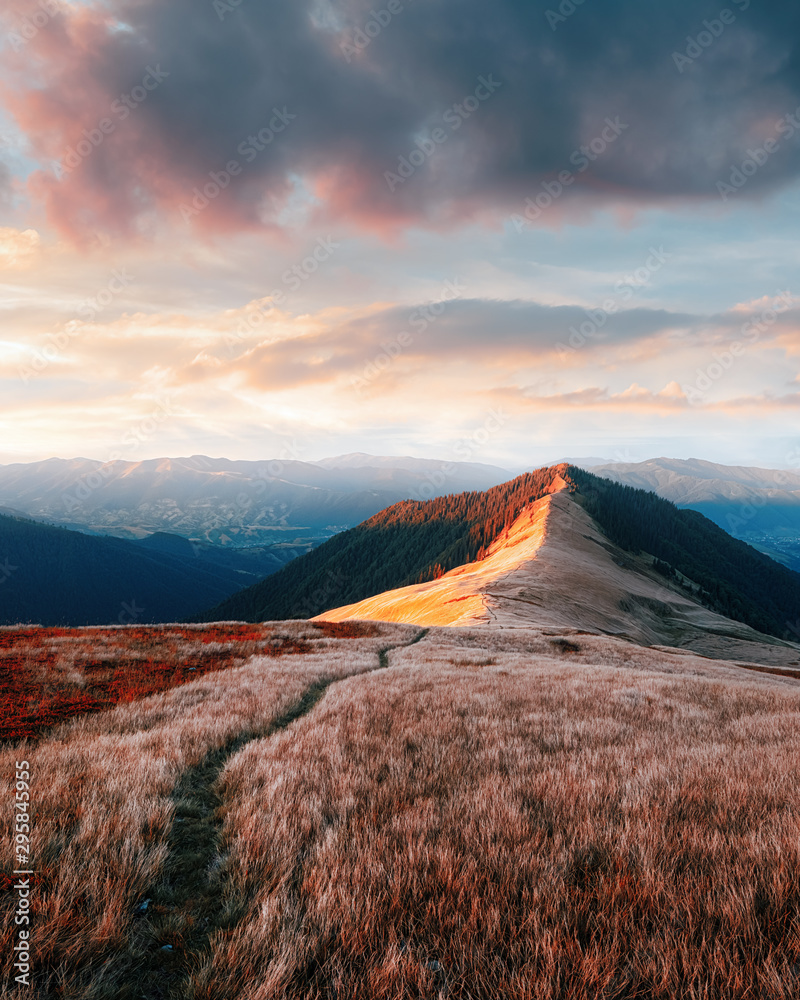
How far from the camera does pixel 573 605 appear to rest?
57281 mm

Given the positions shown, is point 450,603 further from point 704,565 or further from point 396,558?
point 704,565

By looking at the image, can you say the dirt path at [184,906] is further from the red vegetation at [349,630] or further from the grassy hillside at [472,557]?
the grassy hillside at [472,557]

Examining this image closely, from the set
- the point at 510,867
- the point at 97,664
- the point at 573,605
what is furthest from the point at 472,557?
the point at 510,867

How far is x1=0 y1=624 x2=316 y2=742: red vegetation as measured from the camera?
30.3 ft

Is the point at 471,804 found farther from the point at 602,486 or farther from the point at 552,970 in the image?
the point at 602,486

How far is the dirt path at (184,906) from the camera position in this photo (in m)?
2.63

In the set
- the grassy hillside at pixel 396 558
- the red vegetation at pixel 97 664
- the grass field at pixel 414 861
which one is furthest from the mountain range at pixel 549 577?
the grass field at pixel 414 861

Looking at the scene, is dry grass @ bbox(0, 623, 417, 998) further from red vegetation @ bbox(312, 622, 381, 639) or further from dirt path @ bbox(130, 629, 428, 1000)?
red vegetation @ bbox(312, 622, 381, 639)

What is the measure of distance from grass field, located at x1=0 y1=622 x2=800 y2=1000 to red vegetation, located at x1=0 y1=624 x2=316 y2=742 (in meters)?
2.25

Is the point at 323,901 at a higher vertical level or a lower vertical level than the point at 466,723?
higher

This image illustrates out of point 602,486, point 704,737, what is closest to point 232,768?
point 704,737

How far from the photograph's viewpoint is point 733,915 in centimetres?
279

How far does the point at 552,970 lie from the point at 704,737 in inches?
276

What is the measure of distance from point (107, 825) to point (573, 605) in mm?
60869
